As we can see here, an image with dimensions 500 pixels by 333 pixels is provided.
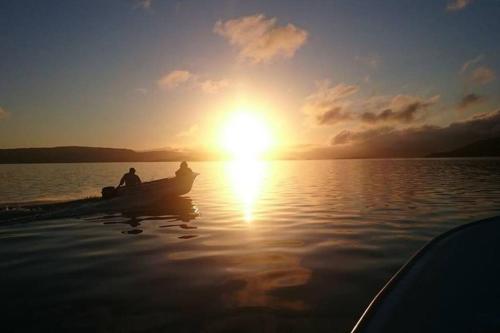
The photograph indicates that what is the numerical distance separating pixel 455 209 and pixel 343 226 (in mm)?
7998

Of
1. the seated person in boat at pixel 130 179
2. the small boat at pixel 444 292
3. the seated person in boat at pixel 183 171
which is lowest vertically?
the small boat at pixel 444 292

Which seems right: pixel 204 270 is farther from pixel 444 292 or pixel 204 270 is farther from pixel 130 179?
pixel 130 179

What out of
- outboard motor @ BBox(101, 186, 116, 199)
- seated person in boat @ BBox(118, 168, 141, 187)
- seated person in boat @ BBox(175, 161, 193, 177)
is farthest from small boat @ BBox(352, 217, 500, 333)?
seated person in boat @ BBox(175, 161, 193, 177)

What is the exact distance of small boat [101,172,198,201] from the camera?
22.4 metres

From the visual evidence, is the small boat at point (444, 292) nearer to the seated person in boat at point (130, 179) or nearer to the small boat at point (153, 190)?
the small boat at point (153, 190)

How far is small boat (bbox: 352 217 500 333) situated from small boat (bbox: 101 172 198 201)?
1913 cm

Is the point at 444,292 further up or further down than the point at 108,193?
further down

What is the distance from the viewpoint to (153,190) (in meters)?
24.5

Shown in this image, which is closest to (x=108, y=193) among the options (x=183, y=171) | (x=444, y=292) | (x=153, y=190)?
(x=153, y=190)

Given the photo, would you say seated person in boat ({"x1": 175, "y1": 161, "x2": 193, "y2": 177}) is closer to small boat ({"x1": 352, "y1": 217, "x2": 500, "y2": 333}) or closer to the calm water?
the calm water

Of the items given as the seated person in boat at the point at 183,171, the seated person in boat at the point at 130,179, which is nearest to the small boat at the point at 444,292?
the seated person in boat at the point at 130,179

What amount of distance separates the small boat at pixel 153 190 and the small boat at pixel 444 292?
1913cm

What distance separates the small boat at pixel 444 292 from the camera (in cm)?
411

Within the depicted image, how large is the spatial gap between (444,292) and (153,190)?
2164cm
